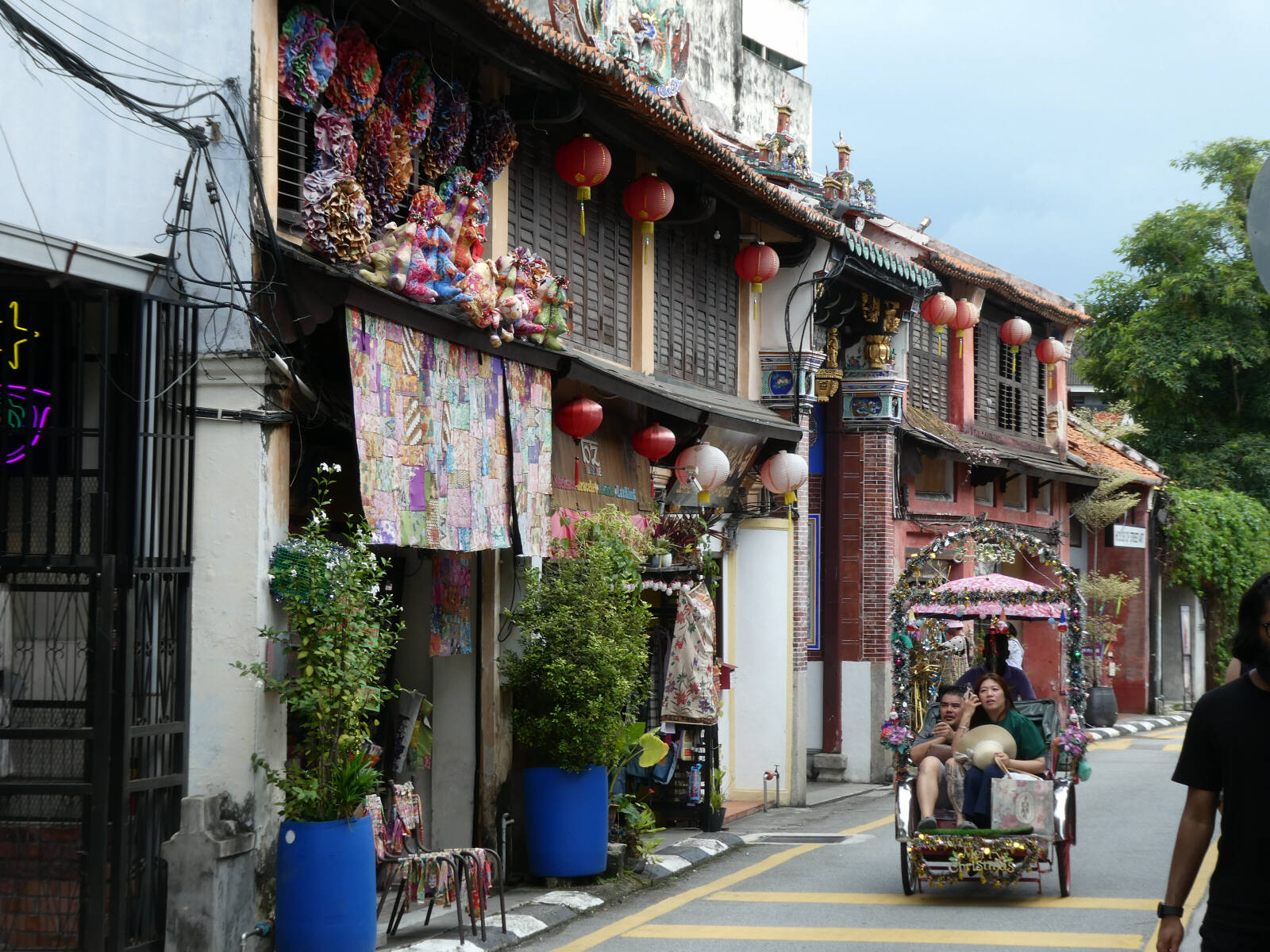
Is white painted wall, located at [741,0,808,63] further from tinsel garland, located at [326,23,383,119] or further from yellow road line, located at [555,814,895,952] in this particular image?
tinsel garland, located at [326,23,383,119]

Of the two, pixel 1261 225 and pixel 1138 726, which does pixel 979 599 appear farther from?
pixel 1138 726

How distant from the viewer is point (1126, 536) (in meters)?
32.2

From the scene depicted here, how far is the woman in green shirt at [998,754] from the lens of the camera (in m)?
12.1

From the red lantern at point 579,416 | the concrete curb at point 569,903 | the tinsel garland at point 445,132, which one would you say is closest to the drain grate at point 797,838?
the concrete curb at point 569,903

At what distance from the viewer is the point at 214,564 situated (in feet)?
30.4

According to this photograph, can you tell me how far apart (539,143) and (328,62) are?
3.86 m

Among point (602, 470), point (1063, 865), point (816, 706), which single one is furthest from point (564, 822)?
point (816, 706)

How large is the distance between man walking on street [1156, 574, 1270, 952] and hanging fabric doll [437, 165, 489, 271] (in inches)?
279

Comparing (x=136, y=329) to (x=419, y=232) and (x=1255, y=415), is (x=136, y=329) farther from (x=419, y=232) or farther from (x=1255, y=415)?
(x=1255, y=415)

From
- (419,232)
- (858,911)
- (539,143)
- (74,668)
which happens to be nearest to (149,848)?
(74,668)

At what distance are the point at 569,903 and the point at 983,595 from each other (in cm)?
515

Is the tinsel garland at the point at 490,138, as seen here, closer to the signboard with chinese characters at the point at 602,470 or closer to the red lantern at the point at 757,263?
the signboard with chinese characters at the point at 602,470

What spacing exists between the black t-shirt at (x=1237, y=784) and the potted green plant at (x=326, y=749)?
519 centimetres

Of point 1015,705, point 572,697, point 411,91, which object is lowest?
point 1015,705
